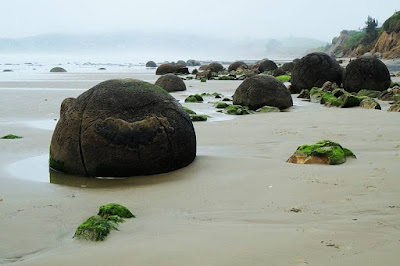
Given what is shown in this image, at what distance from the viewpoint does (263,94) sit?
13.5 metres

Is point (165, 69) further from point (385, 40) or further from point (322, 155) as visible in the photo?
point (385, 40)

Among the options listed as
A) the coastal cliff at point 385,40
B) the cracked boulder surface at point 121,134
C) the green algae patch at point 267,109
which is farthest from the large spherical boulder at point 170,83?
the coastal cliff at point 385,40

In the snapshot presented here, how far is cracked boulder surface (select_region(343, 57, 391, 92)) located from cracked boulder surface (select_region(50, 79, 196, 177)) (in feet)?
44.0

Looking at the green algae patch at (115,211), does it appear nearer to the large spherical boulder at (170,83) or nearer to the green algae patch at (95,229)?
the green algae patch at (95,229)

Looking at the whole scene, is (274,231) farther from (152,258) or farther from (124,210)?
(124,210)

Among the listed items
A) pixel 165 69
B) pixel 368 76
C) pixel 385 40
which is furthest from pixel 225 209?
pixel 385 40

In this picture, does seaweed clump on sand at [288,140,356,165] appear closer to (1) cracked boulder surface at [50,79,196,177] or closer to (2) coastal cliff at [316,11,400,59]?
(1) cracked boulder surface at [50,79,196,177]

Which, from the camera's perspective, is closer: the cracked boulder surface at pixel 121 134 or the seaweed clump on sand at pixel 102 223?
the seaweed clump on sand at pixel 102 223

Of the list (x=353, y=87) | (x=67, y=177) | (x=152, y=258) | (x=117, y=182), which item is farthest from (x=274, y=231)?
(x=353, y=87)

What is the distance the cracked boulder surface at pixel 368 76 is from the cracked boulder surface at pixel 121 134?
1341cm

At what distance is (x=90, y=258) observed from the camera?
3141 mm

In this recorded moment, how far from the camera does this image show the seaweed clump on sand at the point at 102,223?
3581 millimetres

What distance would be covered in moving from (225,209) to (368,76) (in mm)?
15336

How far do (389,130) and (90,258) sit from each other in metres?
6.55
